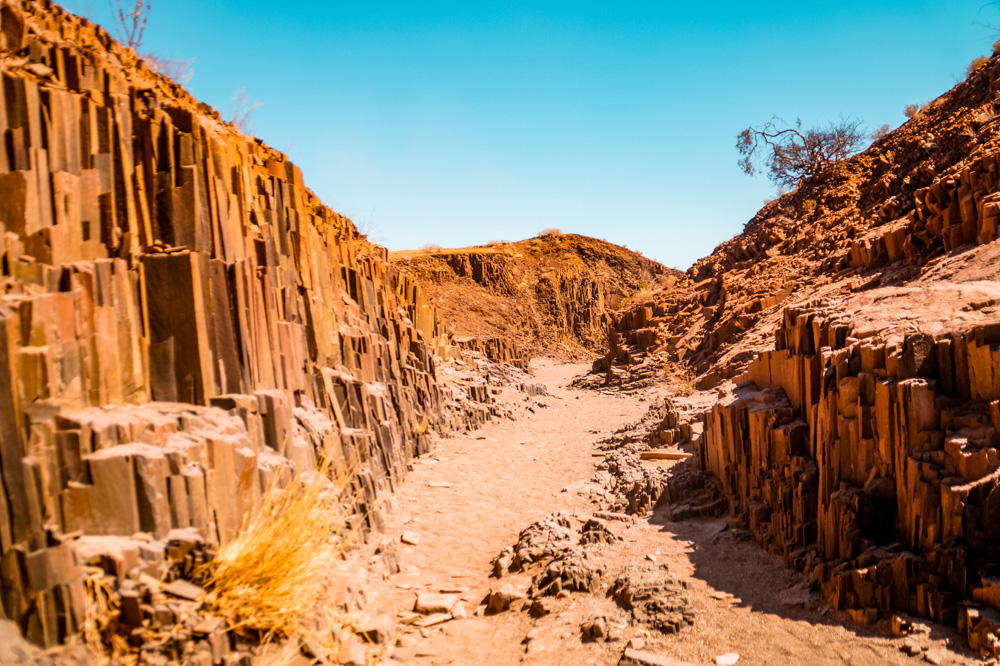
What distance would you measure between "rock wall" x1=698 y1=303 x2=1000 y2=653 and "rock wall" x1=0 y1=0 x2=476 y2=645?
494 centimetres

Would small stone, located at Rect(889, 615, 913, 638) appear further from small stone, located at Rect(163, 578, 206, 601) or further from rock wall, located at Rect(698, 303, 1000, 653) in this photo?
small stone, located at Rect(163, 578, 206, 601)

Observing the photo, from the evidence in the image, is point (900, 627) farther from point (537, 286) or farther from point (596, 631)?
point (537, 286)

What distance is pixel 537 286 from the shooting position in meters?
44.3

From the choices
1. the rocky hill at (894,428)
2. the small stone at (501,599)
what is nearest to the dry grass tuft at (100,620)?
the small stone at (501,599)

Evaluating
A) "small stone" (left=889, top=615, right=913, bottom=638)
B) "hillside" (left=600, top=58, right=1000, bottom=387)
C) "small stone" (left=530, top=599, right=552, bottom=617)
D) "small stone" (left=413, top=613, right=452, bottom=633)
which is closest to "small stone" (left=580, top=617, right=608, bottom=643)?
"small stone" (left=530, top=599, right=552, bottom=617)

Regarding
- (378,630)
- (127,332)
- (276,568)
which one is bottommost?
(378,630)

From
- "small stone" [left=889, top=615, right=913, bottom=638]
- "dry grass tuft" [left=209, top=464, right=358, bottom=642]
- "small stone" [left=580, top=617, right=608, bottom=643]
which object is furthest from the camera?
"small stone" [left=580, top=617, right=608, bottom=643]

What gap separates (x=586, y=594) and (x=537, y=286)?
38.7 m

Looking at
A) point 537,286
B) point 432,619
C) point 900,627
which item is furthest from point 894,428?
point 537,286

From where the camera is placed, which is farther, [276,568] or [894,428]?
[894,428]

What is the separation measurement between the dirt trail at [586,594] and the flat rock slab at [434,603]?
14cm

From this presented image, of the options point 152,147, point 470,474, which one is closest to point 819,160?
point 470,474

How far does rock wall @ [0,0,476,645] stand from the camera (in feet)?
11.6

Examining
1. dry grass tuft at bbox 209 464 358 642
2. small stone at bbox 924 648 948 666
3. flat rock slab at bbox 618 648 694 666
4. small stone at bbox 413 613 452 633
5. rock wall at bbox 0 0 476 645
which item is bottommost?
small stone at bbox 413 613 452 633
